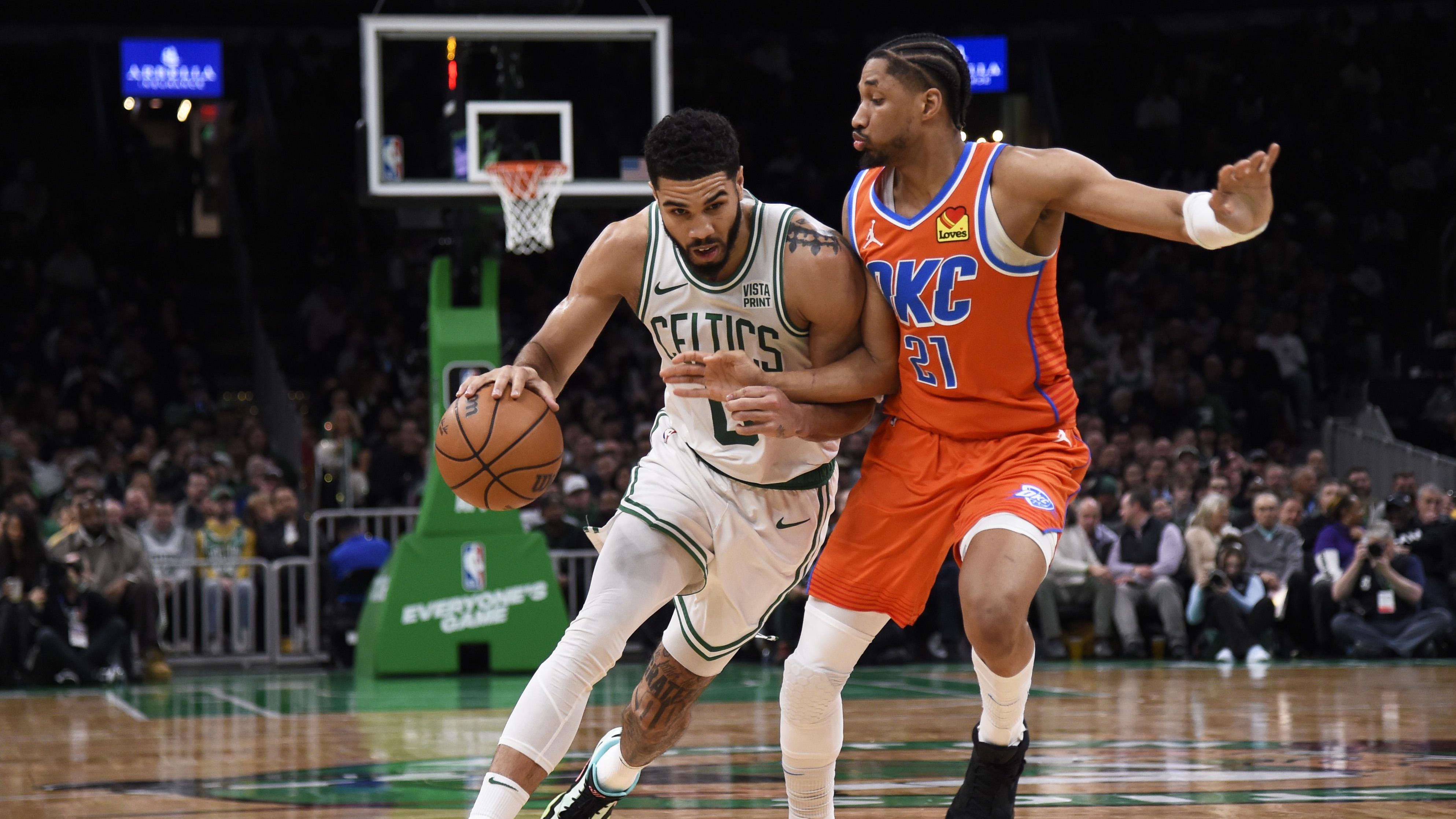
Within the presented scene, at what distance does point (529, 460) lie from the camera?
469 cm

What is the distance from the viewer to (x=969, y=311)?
4836 millimetres

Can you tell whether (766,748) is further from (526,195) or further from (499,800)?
(526,195)

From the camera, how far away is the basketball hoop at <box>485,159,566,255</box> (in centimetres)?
1132

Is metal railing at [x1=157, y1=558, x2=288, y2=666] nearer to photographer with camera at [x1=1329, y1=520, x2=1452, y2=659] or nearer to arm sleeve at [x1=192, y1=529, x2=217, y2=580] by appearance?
arm sleeve at [x1=192, y1=529, x2=217, y2=580]

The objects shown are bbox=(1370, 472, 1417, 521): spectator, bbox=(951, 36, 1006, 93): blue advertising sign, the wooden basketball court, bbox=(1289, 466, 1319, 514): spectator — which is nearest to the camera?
the wooden basketball court

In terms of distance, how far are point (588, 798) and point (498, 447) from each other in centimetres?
113

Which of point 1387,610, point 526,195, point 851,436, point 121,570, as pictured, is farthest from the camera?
point 1387,610

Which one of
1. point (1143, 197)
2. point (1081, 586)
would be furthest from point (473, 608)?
point (1143, 197)

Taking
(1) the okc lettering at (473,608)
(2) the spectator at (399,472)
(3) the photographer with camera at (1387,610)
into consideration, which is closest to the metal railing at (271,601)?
(2) the spectator at (399,472)

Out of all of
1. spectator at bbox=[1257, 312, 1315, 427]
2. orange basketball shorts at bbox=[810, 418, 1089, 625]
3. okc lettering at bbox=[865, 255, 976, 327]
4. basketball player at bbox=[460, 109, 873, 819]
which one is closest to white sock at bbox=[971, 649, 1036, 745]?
orange basketball shorts at bbox=[810, 418, 1089, 625]

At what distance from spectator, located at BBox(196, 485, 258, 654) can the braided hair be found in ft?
31.6

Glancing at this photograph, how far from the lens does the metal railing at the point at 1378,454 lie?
16.3 meters

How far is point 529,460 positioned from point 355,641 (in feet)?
31.3

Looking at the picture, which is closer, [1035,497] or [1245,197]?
[1245,197]
